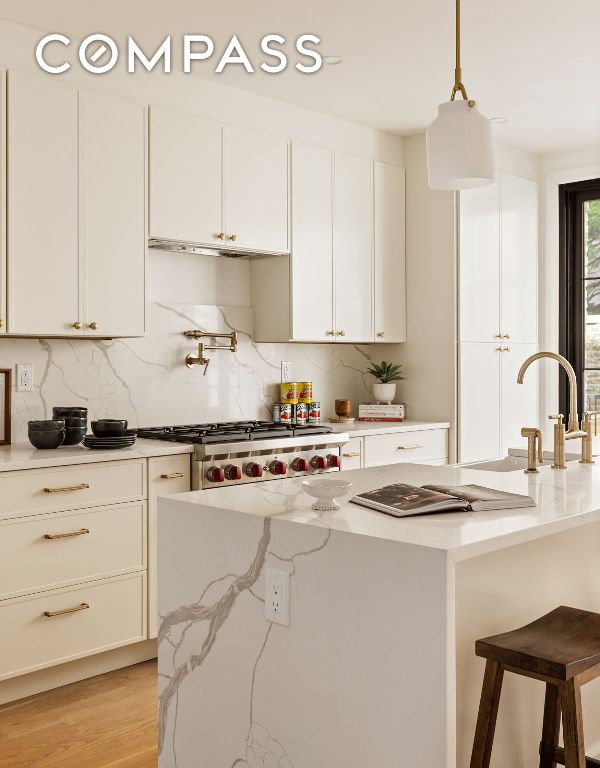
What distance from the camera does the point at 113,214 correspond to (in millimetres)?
3590

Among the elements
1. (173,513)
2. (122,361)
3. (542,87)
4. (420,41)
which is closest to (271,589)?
(173,513)

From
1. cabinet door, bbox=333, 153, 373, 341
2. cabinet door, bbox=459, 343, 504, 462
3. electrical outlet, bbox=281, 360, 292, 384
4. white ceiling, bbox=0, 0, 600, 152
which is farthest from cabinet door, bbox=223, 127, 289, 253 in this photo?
cabinet door, bbox=459, 343, 504, 462

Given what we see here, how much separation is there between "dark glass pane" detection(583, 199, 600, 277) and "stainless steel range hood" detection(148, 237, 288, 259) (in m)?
2.24

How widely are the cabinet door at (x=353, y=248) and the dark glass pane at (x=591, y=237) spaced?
5.18 ft

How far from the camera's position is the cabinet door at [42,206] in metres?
3.28

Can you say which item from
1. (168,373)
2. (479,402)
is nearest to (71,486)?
(168,373)

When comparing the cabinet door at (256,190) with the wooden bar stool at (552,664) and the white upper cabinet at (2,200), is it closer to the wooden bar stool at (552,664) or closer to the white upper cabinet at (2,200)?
the white upper cabinet at (2,200)

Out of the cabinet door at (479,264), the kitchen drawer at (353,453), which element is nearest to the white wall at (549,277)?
the cabinet door at (479,264)

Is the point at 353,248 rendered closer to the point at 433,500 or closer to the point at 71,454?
the point at 71,454

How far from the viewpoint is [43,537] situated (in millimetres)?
3143

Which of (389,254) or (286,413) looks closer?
(286,413)

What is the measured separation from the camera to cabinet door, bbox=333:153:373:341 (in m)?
4.62

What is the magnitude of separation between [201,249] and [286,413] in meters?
1.03

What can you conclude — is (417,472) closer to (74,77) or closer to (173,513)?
(173,513)
